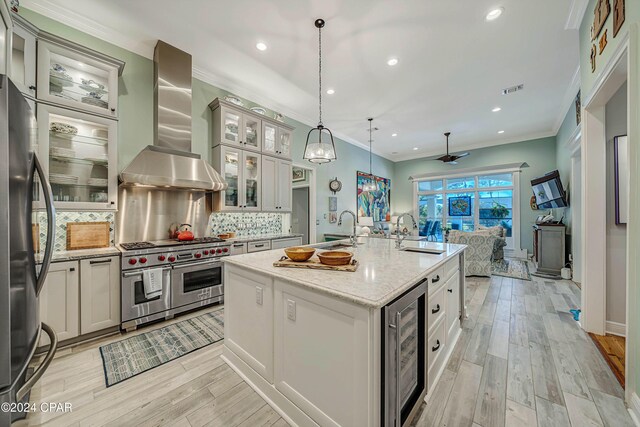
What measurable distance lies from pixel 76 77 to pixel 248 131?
2014 millimetres

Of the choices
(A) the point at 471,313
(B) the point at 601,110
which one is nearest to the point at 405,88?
(B) the point at 601,110

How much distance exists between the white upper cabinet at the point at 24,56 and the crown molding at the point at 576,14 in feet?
16.6

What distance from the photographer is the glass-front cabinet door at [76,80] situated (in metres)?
2.30

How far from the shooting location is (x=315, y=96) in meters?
4.41

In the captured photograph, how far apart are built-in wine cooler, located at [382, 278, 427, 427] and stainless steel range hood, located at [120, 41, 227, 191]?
→ 282cm

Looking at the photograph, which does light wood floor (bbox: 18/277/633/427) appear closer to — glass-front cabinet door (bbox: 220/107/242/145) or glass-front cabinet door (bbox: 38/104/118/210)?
glass-front cabinet door (bbox: 38/104/118/210)

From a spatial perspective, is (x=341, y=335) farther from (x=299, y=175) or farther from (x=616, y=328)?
(x=299, y=175)

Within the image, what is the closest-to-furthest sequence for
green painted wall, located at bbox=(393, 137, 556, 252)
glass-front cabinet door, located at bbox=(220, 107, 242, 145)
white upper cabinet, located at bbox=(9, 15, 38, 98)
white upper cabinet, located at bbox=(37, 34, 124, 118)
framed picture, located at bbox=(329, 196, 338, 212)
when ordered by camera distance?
1. white upper cabinet, located at bbox=(9, 15, 38, 98)
2. white upper cabinet, located at bbox=(37, 34, 124, 118)
3. glass-front cabinet door, located at bbox=(220, 107, 242, 145)
4. framed picture, located at bbox=(329, 196, 338, 212)
5. green painted wall, located at bbox=(393, 137, 556, 252)

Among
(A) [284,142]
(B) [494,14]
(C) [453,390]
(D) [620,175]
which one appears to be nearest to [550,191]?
(D) [620,175]

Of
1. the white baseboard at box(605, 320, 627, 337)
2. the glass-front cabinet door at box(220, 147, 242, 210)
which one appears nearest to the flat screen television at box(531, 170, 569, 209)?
the white baseboard at box(605, 320, 627, 337)

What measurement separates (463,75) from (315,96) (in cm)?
236

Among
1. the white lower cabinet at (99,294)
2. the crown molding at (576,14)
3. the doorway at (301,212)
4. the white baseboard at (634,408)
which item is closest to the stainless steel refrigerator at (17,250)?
the white lower cabinet at (99,294)

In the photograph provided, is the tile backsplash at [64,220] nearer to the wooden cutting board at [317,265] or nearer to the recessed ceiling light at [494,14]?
the wooden cutting board at [317,265]

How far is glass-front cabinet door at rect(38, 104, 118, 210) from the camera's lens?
2382mm
